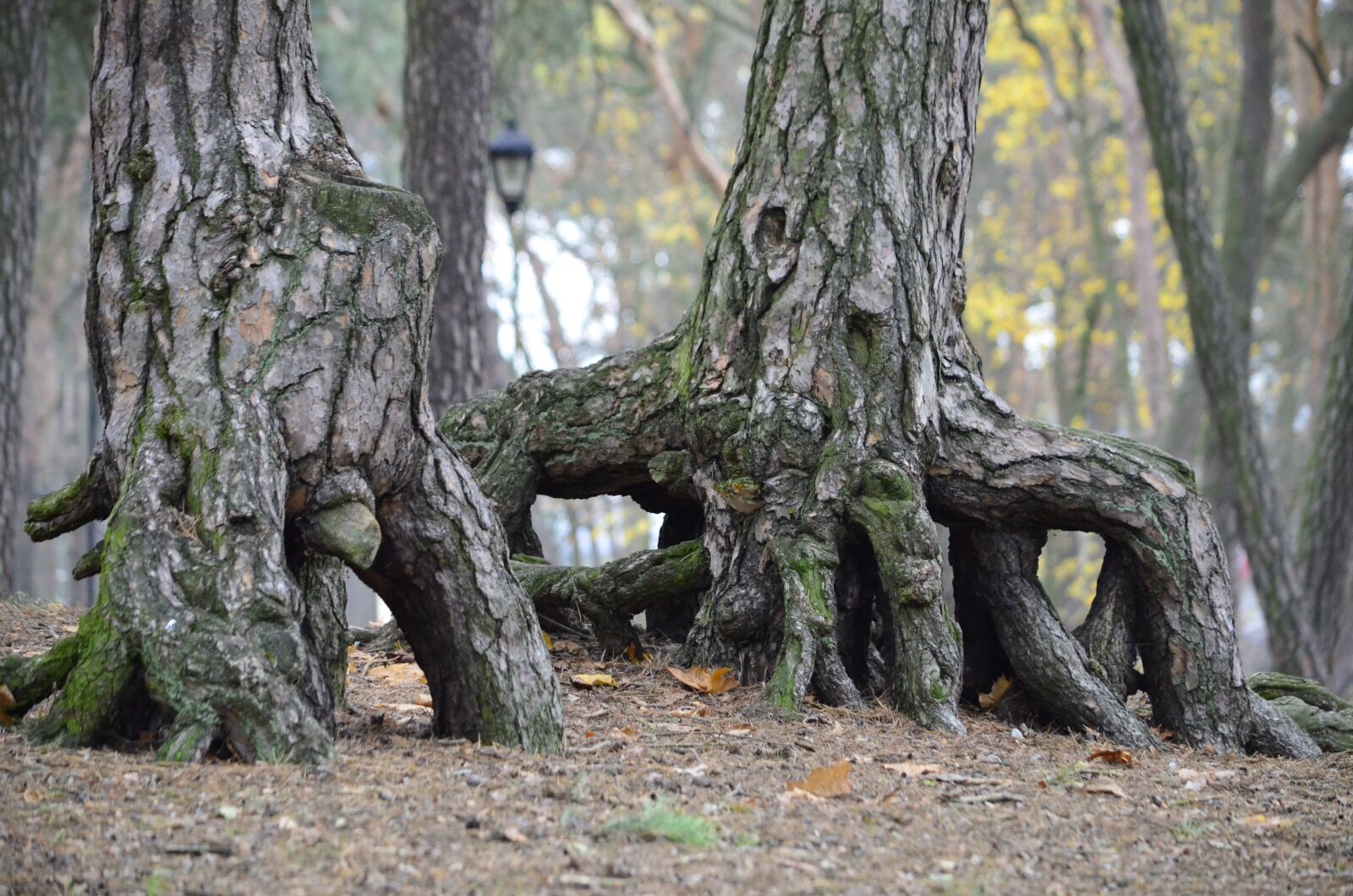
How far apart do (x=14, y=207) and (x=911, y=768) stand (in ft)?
22.2

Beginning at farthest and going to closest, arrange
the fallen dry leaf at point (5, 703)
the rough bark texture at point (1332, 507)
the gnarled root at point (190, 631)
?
1. the rough bark texture at point (1332, 507)
2. the fallen dry leaf at point (5, 703)
3. the gnarled root at point (190, 631)

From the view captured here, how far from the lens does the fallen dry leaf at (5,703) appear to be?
3309 mm

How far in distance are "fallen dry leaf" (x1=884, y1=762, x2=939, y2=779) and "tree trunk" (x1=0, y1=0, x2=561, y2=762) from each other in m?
1.00

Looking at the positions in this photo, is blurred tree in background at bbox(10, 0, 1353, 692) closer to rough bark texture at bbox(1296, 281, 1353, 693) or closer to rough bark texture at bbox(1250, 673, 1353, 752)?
rough bark texture at bbox(1296, 281, 1353, 693)

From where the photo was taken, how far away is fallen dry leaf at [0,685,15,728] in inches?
A: 130

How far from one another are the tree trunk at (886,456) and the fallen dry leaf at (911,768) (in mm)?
606

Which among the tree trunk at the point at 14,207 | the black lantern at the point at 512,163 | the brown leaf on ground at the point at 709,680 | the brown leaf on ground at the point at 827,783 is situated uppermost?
the black lantern at the point at 512,163

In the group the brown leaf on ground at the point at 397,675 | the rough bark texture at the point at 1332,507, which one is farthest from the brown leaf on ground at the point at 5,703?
the rough bark texture at the point at 1332,507

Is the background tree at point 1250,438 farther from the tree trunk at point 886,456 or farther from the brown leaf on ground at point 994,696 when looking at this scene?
the brown leaf on ground at point 994,696

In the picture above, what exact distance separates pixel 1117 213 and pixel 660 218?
27.9ft

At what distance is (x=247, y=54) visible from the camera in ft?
12.6

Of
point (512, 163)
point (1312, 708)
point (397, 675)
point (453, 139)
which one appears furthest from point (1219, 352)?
point (512, 163)

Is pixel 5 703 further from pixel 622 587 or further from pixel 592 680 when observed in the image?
pixel 622 587

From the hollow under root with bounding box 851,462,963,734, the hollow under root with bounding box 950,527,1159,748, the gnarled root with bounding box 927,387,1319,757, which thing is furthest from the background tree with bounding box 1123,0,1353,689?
the hollow under root with bounding box 851,462,963,734
